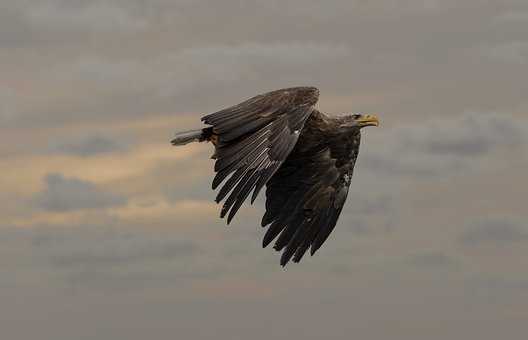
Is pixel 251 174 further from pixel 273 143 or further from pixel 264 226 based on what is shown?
pixel 264 226

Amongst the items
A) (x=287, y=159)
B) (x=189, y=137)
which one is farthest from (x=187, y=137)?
(x=287, y=159)

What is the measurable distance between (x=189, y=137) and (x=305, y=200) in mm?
2670

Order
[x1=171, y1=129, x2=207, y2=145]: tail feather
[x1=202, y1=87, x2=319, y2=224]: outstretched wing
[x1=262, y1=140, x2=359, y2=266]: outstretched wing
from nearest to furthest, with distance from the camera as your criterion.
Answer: [x1=202, y1=87, x2=319, y2=224]: outstretched wing < [x1=171, y1=129, x2=207, y2=145]: tail feather < [x1=262, y1=140, x2=359, y2=266]: outstretched wing

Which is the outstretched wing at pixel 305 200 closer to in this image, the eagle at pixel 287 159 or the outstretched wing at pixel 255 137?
the eagle at pixel 287 159

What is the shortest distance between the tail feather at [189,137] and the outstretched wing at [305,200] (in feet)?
6.26

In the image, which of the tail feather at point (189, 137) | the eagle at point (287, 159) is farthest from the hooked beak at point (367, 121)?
the tail feather at point (189, 137)

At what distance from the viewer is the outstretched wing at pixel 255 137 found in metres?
15.6

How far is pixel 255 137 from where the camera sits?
643 inches

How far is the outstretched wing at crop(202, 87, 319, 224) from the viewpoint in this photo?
51.1 ft

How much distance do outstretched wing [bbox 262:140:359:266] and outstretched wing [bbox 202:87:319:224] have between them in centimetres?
274

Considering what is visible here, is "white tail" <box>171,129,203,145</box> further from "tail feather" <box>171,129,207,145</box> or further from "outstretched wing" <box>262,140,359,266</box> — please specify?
"outstretched wing" <box>262,140,359,266</box>

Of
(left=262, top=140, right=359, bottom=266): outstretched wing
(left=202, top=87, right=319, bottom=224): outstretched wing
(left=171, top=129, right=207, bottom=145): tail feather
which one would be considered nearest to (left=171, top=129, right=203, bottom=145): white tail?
(left=171, top=129, right=207, bottom=145): tail feather

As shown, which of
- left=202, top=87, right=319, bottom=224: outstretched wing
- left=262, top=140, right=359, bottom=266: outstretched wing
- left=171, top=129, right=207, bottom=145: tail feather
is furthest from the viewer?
left=262, top=140, right=359, bottom=266: outstretched wing

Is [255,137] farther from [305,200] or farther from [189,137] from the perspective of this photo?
[305,200]
